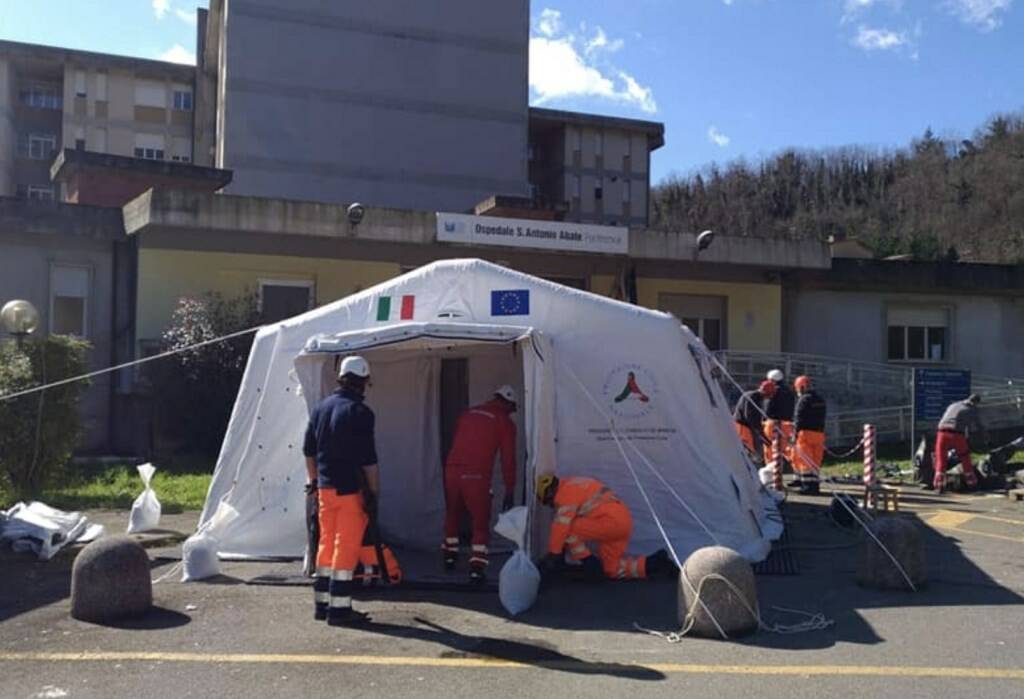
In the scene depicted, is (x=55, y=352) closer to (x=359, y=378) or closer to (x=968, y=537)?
(x=359, y=378)

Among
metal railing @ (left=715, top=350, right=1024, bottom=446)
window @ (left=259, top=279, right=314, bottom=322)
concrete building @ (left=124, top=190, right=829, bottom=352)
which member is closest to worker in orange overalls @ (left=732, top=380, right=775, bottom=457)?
metal railing @ (left=715, top=350, right=1024, bottom=446)

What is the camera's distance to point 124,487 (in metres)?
16.5

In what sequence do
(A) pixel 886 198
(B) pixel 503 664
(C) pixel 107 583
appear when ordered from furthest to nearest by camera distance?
1. (A) pixel 886 198
2. (C) pixel 107 583
3. (B) pixel 503 664

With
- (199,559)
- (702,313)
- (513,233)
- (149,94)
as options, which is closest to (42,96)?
(149,94)

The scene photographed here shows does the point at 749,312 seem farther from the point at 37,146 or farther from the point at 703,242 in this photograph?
the point at 37,146

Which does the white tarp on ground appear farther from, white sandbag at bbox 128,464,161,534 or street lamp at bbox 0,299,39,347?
street lamp at bbox 0,299,39,347

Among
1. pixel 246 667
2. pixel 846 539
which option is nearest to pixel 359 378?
pixel 246 667

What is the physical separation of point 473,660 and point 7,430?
8.71 m

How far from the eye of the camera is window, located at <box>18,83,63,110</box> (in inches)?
2179

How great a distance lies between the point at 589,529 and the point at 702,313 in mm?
17824

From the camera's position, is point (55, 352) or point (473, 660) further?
point (55, 352)

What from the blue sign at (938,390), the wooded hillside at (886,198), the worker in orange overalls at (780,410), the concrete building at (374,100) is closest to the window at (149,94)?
the concrete building at (374,100)

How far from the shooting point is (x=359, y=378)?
25.9 ft

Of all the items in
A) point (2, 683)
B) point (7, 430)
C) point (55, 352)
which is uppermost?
point (55, 352)
